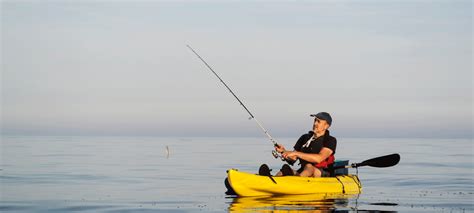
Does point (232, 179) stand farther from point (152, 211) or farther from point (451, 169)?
point (451, 169)

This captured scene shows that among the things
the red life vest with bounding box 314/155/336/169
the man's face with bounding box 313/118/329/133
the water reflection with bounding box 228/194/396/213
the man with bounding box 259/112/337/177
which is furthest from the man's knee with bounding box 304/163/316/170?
the man's face with bounding box 313/118/329/133

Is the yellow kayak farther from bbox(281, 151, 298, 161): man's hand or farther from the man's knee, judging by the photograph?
bbox(281, 151, 298, 161): man's hand

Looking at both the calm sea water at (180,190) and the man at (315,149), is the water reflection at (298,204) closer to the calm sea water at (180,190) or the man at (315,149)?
the calm sea water at (180,190)

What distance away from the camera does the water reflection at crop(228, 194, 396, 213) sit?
13.2 metres

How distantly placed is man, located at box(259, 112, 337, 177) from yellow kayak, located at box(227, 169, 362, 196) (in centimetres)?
29

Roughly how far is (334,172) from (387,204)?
83.4 inches

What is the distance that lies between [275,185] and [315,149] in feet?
4.07

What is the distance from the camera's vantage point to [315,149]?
51.7 feet

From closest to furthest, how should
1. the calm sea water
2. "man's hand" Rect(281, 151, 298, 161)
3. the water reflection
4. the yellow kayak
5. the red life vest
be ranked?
1. the water reflection
2. the calm sea water
3. the yellow kayak
4. "man's hand" Rect(281, 151, 298, 161)
5. the red life vest

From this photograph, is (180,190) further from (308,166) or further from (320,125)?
(320,125)

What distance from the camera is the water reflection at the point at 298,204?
1320 cm

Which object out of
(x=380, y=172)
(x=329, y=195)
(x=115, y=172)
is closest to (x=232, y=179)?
(x=329, y=195)

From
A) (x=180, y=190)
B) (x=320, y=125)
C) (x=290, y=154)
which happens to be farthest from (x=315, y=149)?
(x=180, y=190)

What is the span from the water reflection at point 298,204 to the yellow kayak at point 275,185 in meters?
0.16
